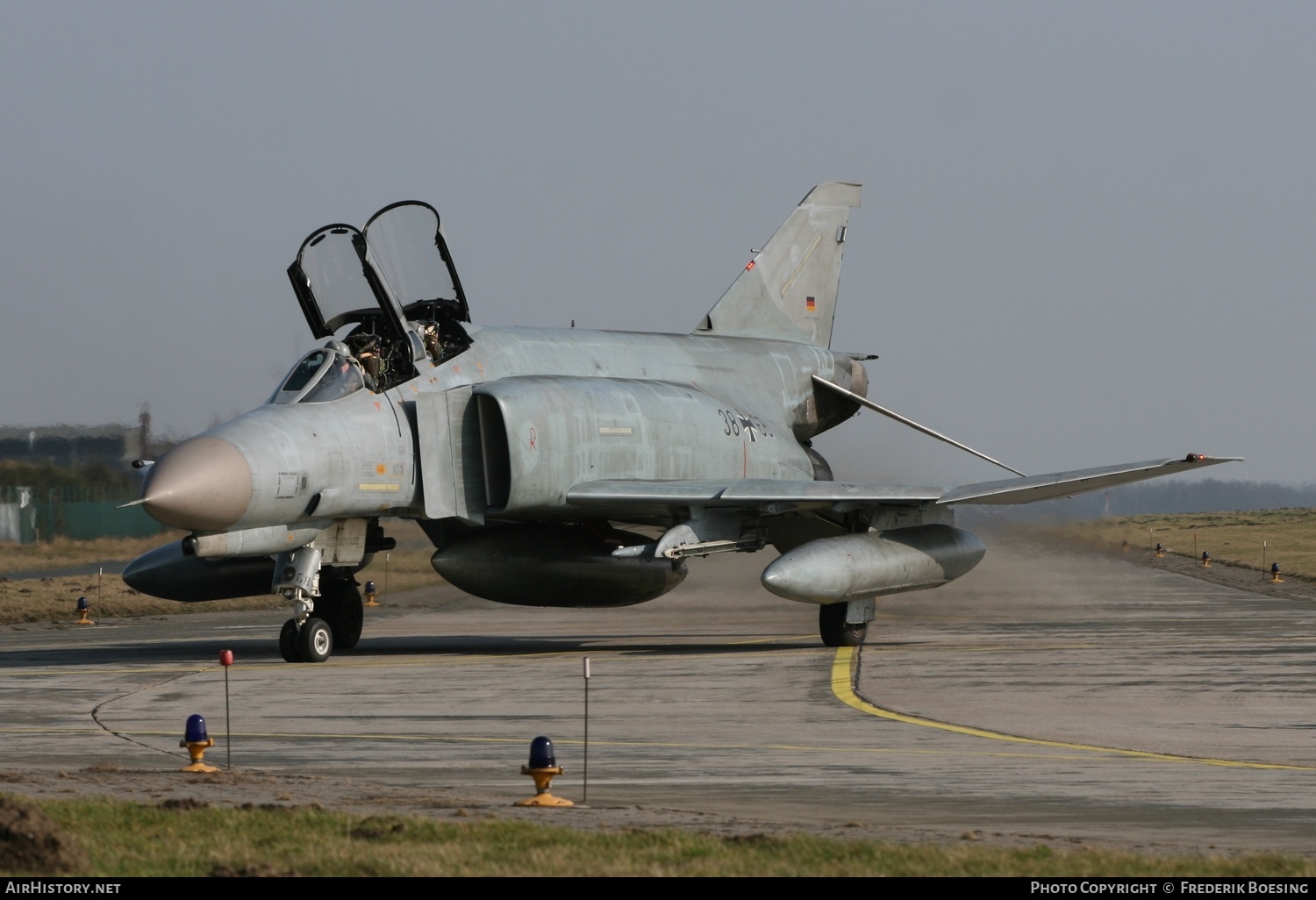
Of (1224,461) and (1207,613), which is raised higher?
(1224,461)

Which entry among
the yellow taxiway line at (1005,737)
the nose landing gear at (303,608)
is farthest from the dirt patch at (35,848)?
the nose landing gear at (303,608)

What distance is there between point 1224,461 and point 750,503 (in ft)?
16.6

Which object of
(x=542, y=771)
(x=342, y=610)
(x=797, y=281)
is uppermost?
(x=797, y=281)

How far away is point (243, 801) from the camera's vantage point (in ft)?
27.3

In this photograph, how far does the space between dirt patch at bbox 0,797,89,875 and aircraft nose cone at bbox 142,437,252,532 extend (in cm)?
855

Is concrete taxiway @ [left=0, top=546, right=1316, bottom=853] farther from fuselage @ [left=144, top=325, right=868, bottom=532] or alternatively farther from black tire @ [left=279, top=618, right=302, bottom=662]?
fuselage @ [left=144, top=325, right=868, bottom=532]

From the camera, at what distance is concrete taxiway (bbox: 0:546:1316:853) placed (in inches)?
336

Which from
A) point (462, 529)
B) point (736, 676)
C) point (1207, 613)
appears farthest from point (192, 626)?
point (1207, 613)

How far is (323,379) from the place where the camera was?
55.7ft

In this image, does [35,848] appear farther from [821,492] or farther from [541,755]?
[821,492]

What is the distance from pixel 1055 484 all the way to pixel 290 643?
8.56 meters

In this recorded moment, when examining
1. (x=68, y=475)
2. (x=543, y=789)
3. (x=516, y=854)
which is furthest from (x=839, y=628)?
(x=68, y=475)

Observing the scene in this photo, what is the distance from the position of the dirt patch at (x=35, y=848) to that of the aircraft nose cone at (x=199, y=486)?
337 inches

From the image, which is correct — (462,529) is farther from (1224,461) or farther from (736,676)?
(1224,461)
